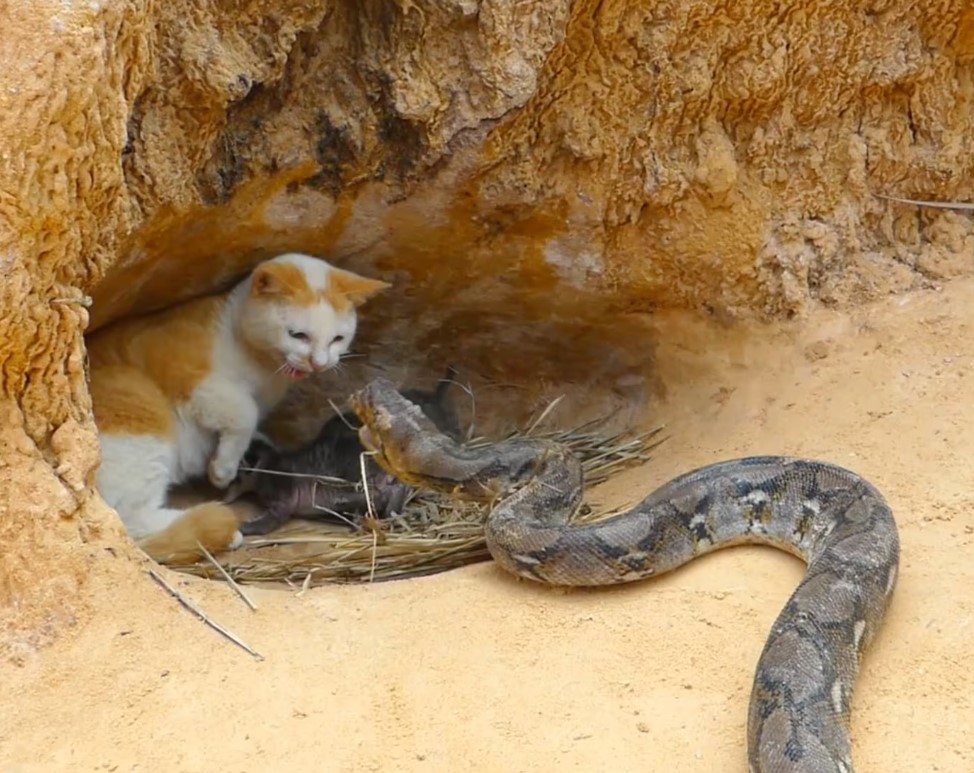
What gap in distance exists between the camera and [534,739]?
3016 mm

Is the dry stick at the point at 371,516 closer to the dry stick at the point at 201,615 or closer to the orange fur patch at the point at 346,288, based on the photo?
the orange fur patch at the point at 346,288

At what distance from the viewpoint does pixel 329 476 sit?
525 centimetres

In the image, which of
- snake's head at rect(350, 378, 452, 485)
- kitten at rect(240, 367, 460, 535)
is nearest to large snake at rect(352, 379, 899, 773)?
snake's head at rect(350, 378, 452, 485)

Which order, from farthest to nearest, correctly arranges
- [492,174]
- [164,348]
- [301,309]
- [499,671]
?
[164,348] < [301,309] < [492,174] < [499,671]

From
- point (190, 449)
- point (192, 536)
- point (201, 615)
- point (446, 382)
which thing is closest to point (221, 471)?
point (190, 449)

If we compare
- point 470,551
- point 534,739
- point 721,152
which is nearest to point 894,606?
point 534,739

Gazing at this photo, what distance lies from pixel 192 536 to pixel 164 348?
36.1 inches

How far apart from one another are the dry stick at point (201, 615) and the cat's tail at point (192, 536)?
82cm

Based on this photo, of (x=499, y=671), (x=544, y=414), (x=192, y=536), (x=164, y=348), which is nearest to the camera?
(x=499, y=671)

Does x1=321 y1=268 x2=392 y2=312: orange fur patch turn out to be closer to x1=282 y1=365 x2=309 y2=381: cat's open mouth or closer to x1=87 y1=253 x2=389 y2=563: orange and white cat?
x1=87 y1=253 x2=389 y2=563: orange and white cat

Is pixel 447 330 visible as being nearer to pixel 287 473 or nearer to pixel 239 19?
pixel 287 473

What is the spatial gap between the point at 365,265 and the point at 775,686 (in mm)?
2859

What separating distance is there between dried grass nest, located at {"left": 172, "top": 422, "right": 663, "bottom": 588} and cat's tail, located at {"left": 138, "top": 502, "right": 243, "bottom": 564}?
0.06 meters

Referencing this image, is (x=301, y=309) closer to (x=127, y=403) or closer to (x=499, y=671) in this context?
(x=127, y=403)
